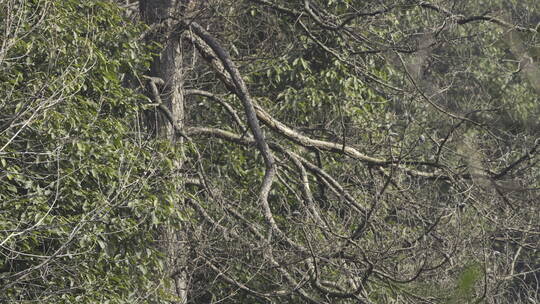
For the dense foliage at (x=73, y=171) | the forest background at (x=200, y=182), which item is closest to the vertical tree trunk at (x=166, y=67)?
the forest background at (x=200, y=182)

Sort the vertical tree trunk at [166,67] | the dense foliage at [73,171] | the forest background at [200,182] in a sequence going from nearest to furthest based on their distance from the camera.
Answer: the dense foliage at [73,171] → the forest background at [200,182] → the vertical tree trunk at [166,67]

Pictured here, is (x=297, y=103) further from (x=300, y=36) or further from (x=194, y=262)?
(x=194, y=262)

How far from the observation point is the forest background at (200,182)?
21.9 ft

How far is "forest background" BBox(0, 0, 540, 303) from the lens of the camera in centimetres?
668

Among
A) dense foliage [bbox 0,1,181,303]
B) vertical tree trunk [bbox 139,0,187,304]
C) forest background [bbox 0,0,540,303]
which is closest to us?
dense foliage [bbox 0,1,181,303]

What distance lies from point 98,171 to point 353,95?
4779mm

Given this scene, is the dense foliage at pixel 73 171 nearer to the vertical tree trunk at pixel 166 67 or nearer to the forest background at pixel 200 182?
the forest background at pixel 200 182

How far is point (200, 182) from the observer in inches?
345

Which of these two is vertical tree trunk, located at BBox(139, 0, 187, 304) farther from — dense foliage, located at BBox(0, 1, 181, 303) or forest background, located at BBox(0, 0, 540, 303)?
dense foliage, located at BBox(0, 1, 181, 303)

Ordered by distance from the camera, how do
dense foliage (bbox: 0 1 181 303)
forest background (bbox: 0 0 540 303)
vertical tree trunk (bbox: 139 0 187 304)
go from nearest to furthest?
dense foliage (bbox: 0 1 181 303) → forest background (bbox: 0 0 540 303) → vertical tree trunk (bbox: 139 0 187 304)

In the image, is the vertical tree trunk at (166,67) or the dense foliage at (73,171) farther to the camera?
the vertical tree trunk at (166,67)

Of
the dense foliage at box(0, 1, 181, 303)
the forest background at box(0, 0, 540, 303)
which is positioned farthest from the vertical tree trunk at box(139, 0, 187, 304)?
Result: the dense foliage at box(0, 1, 181, 303)

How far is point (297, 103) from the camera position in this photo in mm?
10938

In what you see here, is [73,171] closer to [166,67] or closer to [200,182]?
[200,182]
